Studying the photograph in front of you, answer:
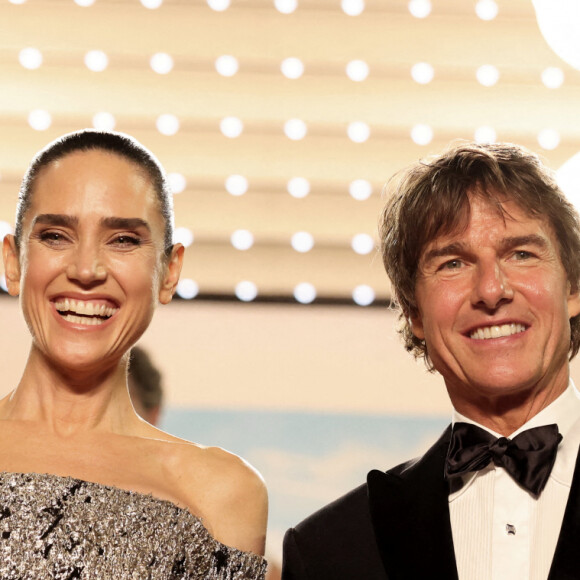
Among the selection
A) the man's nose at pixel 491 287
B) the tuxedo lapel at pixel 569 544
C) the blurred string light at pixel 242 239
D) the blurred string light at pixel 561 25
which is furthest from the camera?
the blurred string light at pixel 242 239

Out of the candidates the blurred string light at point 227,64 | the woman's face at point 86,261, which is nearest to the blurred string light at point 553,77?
the blurred string light at point 227,64

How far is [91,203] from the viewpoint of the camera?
2.26 metres

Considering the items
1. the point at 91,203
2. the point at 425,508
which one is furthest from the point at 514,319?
the point at 91,203

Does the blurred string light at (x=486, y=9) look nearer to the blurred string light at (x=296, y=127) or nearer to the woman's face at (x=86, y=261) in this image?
the blurred string light at (x=296, y=127)

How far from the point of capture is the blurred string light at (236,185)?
12.2 feet

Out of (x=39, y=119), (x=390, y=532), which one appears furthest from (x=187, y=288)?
(x=390, y=532)

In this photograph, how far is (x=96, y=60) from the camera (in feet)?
12.0

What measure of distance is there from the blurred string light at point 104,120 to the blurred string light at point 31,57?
274mm

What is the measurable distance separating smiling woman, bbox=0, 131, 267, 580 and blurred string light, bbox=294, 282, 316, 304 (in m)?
1.41

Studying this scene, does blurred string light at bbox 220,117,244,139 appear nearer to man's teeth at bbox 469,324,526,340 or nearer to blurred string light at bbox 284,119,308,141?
blurred string light at bbox 284,119,308,141

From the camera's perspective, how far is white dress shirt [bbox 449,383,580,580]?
2129 mm

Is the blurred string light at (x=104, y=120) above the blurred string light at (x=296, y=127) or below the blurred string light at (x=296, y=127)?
below

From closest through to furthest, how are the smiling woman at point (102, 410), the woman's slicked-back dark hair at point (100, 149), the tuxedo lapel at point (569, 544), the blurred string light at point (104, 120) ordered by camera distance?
1. the tuxedo lapel at point (569, 544)
2. the smiling woman at point (102, 410)
3. the woman's slicked-back dark hair at point (100, 149)
4. the blurred string light at point (104, 120)

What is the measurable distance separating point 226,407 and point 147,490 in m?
1.60
